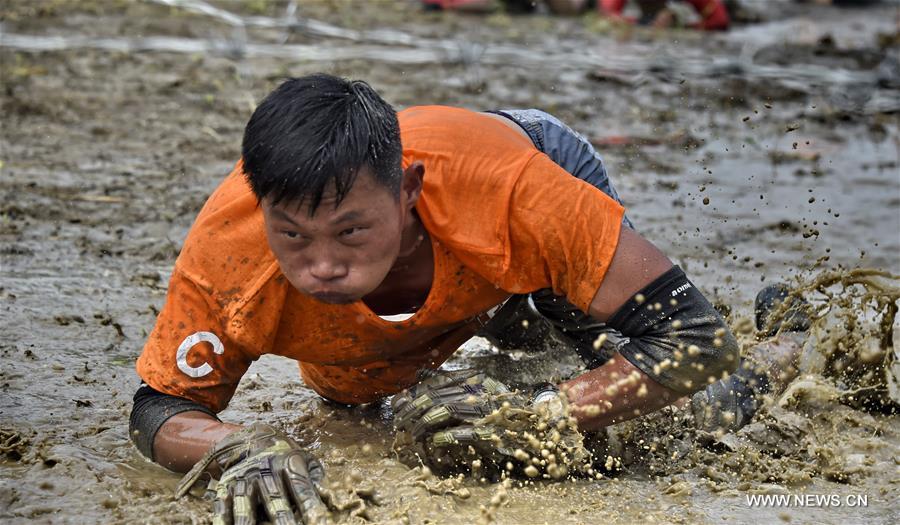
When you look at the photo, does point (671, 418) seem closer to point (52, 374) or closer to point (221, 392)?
point (221, 392)

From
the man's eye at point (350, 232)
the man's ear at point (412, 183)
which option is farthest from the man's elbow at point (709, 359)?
the man's eye at point (350, 232)

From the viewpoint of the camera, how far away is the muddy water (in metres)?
3.13

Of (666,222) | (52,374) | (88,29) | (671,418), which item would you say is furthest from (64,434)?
(88,29)

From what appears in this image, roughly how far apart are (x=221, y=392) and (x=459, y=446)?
63cm

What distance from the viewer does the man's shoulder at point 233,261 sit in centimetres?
288

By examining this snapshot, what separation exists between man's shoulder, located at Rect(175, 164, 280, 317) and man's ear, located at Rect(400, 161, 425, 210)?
1.16 ft

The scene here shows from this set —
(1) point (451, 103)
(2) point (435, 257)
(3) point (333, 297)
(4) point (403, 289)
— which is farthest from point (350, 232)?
(1) point (451, 103)

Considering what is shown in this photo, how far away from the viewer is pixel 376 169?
2.67 meters

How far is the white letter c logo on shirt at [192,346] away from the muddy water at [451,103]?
0.32m

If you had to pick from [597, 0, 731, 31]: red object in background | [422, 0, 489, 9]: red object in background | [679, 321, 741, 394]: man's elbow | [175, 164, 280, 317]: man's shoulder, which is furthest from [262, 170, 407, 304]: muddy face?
[597, 0, 731, 31]: red object in background

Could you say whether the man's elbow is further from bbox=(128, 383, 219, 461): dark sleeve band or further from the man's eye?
bbox=(128, 383, 219, 461): dark sleeve band

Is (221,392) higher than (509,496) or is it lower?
higher

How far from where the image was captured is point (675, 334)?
9.61ft

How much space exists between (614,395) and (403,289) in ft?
1.98
